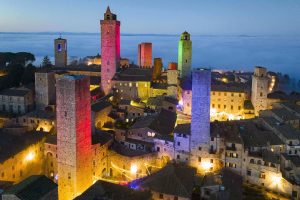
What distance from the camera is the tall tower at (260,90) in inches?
1667

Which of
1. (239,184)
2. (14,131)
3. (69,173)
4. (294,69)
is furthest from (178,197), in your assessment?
(294,69)

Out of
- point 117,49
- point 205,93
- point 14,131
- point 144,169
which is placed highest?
point 117,49

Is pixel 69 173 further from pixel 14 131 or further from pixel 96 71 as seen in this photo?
pixel 96 71

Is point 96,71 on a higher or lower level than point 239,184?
higher

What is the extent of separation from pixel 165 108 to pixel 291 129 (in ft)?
48.2

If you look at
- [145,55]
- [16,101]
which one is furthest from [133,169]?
[145,55]

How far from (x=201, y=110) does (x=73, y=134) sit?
11.2 m

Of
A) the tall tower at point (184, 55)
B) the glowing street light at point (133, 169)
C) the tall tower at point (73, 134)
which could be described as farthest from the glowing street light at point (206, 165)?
the tall tower at point (184, 55)

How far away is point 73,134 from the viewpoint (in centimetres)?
2859

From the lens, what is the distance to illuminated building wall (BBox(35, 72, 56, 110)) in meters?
44.1

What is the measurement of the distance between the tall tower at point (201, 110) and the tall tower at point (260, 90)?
13.7 metres

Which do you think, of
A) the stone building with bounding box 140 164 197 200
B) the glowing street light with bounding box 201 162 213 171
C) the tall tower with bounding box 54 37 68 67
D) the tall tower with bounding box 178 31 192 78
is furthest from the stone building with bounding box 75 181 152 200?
the tall tower with bounding box 54 37 68 67

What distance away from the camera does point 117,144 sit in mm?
34906

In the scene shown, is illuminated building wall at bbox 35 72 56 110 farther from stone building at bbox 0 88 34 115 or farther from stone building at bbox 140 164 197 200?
stone building at bbox 140 164 197 200
